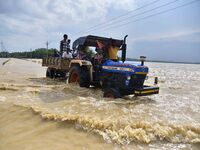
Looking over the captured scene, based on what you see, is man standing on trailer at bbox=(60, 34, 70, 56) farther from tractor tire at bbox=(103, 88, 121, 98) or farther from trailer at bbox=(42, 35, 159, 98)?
tractor tire at bbox=(103, 88, 121, 98)

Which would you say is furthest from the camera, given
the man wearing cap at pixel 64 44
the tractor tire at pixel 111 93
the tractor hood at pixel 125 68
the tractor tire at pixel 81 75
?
the man wearing cap at pixel 64 44

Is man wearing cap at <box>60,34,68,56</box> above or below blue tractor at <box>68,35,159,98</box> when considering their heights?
above

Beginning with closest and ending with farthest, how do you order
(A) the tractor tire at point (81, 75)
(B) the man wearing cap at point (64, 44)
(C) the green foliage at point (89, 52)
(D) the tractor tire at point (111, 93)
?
1. (D) the tractor tire at point (111, 93)
2. (A) the tractor tire at point (81, 75)
3. (C) the green foliage at point (89, 52)
4. (B) the man wearing cap at point (64, 44)

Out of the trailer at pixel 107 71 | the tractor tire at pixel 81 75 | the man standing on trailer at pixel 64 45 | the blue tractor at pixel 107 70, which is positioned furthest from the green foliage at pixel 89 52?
the man standing on trailer at pixel 64 45

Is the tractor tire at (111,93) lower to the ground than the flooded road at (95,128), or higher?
higher

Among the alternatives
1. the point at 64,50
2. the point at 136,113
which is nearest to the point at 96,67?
the point at 136,113

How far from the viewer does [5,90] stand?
28.8 feet

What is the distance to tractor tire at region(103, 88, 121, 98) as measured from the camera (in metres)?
7.70

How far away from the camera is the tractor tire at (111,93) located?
7698mm

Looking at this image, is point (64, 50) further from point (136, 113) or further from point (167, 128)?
point (167, 128)

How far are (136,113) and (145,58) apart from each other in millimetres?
2281

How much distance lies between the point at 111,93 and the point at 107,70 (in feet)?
3.59

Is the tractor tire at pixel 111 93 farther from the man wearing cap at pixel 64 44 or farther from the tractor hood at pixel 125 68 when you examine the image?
the man wearing cap at pixel 64 44

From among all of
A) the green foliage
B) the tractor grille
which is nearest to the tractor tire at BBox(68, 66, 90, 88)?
the green foliage
